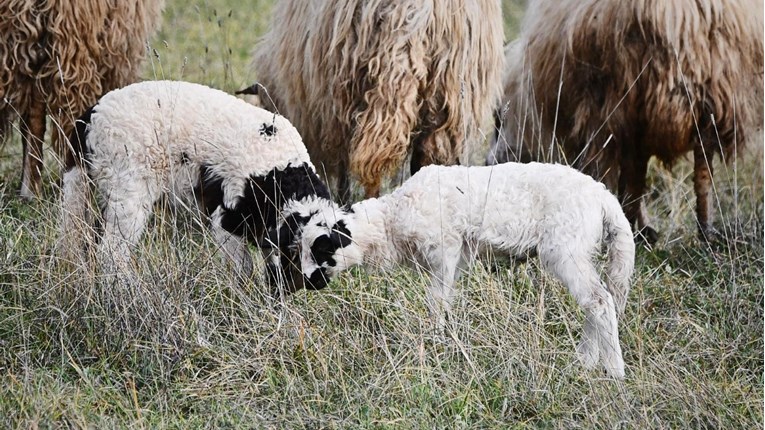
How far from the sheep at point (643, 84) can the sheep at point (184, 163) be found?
4.23 feet

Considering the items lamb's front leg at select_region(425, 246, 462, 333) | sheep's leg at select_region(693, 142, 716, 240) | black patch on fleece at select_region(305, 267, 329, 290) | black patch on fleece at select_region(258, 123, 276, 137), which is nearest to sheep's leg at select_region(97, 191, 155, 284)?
black patch on fleece at select_region(258, 123, 276, 137)

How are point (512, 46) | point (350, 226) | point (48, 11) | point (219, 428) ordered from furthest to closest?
point (512, 46), point (48, 11), point (350, 226), point (219, 428)

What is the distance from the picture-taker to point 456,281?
455cm

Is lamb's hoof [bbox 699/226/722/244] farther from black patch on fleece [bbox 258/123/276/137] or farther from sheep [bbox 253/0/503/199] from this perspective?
black patch on fleece [bbox 258/123/276/137]

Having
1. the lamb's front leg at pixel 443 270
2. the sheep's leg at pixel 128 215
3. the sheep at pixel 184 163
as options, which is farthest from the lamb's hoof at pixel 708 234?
the sheep's leg at pixel 128 215

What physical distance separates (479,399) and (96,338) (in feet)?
4.62

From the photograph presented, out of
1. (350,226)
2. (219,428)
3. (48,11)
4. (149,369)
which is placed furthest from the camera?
(48,11)

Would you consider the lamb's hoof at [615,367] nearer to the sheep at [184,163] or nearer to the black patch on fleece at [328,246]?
the black patch on fleece at [328,246]

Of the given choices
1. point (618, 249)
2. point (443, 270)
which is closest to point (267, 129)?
point (443, 270)

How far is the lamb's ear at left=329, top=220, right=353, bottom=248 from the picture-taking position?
13.9ft

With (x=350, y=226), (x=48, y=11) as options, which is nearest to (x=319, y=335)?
(x=350, y=226)

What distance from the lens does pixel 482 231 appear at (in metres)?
4.36

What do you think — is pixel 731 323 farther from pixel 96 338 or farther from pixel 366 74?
pixel 96 338

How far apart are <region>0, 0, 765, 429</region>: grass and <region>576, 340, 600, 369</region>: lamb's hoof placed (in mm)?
53
